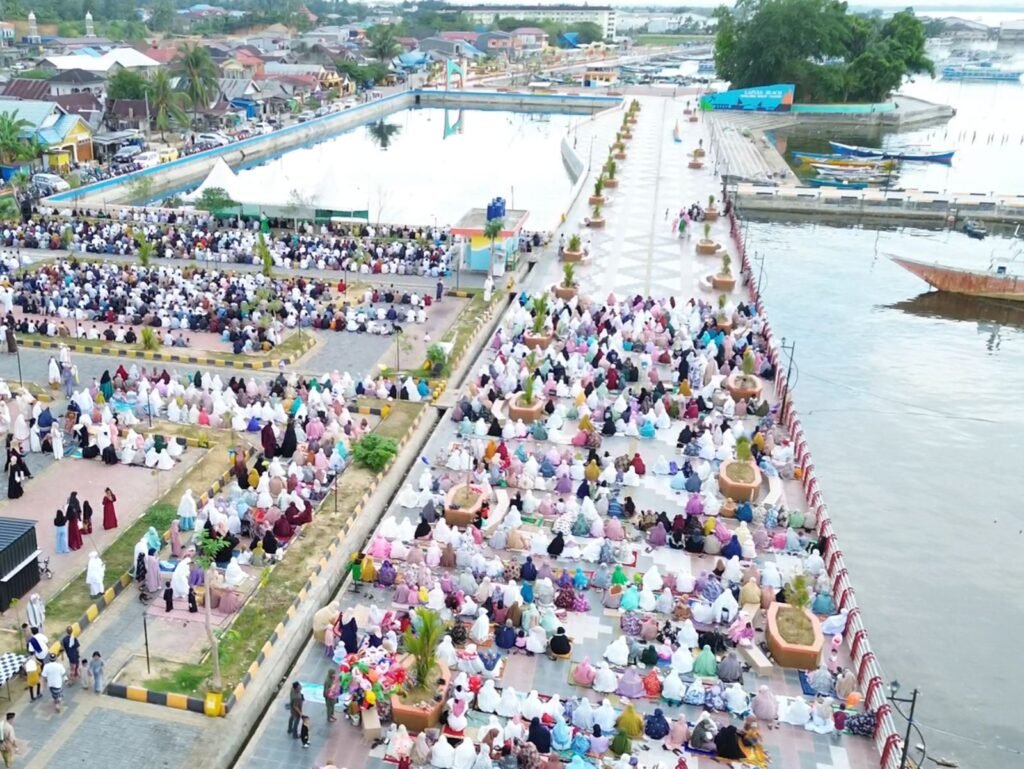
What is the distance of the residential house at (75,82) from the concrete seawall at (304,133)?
1212 cm

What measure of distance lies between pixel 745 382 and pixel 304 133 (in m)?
54.1

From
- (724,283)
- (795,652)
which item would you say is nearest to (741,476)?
(795,652)

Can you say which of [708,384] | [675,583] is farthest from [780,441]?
[675,583]

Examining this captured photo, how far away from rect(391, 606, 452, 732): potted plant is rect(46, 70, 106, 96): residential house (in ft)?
200

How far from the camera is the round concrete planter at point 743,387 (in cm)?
2461

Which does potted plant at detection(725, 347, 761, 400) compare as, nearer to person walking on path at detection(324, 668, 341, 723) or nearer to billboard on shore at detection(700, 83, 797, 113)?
person walking on path at detection(324, 668, 341, 723)

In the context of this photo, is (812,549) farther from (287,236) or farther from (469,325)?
(287,236)

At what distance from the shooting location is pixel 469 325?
1161 inches

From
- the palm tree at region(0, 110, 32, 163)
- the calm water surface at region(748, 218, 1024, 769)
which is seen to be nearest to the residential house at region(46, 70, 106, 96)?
the palm tree at region(0, 110, 32, 163)

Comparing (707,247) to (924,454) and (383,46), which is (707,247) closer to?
(924,454)

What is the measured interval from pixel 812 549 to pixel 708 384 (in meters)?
7.85

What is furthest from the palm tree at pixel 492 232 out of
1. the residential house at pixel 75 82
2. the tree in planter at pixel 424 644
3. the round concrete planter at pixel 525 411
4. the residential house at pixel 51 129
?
the residential house at pixel 75 82

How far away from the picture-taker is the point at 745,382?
24922mm

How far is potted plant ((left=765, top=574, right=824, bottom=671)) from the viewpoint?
49.2 ft
